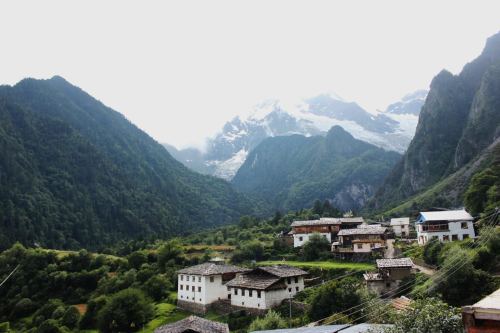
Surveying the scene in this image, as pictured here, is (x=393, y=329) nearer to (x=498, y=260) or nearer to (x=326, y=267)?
(x=498, y=260)

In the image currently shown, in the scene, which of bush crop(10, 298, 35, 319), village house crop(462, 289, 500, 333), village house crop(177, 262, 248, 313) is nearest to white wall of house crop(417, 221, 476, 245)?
village house crop(177, 262, 248, 313)

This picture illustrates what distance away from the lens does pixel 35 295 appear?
292ft

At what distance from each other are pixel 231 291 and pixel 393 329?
41967mm

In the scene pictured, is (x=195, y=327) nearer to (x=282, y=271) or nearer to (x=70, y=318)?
(x=282, y=271)

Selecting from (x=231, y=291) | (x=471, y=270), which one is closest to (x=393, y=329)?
(x=471, y=270)

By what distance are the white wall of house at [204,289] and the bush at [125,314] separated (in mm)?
6391

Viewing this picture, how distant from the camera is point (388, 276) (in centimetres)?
5175

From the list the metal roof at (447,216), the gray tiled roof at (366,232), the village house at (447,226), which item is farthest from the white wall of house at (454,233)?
the gray tiled roof at (366,232)

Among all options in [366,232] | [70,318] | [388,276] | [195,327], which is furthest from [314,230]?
[195,327]

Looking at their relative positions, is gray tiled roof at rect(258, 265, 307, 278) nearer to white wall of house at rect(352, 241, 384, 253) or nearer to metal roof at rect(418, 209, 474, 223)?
white wall of house at rect(352, 241, 384, 253)

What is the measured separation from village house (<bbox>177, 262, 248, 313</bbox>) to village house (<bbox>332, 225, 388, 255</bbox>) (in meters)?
19.8

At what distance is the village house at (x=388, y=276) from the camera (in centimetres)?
5114

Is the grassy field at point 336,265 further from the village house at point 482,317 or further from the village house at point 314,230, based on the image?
the village house at point 482,317

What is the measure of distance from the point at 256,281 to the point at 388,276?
54.0 feet
